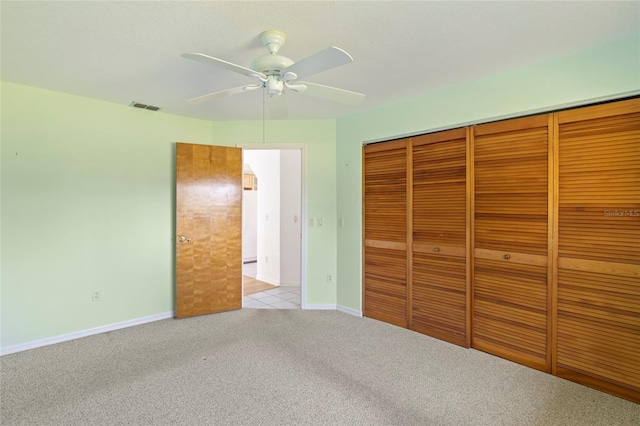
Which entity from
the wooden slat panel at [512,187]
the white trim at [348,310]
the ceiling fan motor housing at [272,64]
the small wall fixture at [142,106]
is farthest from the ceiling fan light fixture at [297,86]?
the white trim at [348,310]

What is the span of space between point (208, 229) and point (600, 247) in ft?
11.9

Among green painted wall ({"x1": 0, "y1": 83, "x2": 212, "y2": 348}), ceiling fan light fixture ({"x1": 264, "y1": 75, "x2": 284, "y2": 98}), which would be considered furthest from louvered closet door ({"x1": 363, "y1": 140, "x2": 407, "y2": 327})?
green painted wall ({"x1": 0, "y1": 83, "x2": 212, "y2": 348})

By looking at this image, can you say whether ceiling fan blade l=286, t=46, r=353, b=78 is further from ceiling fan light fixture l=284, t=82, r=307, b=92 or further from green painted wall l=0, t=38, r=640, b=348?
green painted wall l=0, t=38, r=640, b=348

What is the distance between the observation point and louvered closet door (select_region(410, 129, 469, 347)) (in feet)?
9.80

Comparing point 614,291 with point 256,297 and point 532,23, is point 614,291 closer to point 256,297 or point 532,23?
point 532,23

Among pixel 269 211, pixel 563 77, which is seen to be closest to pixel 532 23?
pixel 563 77

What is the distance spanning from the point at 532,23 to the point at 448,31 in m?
0.47

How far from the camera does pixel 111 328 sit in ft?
11.1

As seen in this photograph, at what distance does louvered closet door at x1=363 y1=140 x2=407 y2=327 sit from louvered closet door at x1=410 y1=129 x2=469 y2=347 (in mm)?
139

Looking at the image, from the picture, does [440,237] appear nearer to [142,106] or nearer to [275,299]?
[275,299]

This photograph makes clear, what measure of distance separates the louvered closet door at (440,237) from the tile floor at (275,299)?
1703 millimetres

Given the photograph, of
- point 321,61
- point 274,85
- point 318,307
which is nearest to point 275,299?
point 318,307

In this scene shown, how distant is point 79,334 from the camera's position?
320cm

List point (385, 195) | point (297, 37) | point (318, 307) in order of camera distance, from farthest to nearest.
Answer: point (318, 307) < point (385, 195) < point (297, 37)
